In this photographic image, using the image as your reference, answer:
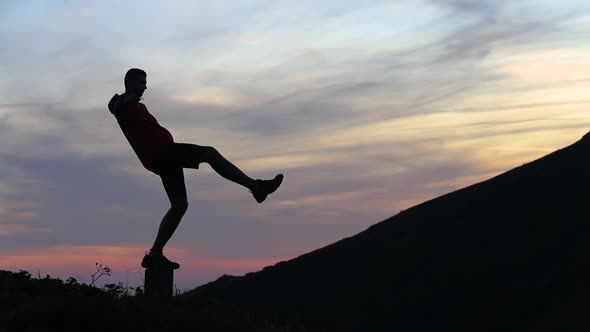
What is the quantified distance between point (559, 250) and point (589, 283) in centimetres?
167

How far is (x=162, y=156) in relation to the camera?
365 inches

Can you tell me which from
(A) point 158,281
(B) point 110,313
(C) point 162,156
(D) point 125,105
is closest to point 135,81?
(D) point 125,105

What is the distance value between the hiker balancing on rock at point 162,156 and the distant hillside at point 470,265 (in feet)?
23.6

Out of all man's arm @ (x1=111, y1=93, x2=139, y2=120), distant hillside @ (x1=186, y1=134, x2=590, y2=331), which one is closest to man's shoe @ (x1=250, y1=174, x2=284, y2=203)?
man's arm @ (x1=111, y1=93, x2=139, y2=120)

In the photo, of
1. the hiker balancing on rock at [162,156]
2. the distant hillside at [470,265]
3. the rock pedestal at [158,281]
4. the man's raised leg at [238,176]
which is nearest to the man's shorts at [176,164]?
the hiker balancing on rock at [162,156]

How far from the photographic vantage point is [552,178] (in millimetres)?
21016

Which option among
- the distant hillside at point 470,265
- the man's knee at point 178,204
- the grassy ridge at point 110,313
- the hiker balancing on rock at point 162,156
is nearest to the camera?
the grassy ridge at point 110,313

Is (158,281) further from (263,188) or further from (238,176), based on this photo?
(263,188)

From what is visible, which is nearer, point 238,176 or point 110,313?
point 110,313

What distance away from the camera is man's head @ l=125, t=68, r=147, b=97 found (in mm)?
9414

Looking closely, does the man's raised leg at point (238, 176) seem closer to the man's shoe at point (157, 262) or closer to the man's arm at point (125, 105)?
the man's arm at point (125, 105)

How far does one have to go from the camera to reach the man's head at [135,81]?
371 inches

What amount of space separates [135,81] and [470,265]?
11.9 m

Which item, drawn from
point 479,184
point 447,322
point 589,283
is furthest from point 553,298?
point 479,184
